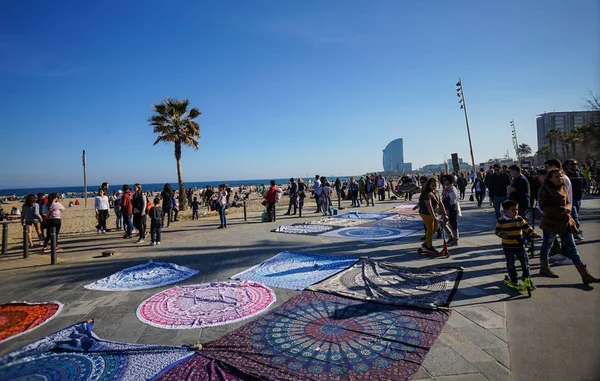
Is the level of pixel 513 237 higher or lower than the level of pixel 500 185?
lower

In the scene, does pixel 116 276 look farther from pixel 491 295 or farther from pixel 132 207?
pixel 491 295

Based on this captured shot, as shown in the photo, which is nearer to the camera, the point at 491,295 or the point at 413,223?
the point at 491,295

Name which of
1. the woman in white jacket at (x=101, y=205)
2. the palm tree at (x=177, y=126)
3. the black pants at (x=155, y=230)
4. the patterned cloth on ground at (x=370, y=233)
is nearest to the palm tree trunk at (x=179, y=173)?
the palm tree at (x=177, y=126)

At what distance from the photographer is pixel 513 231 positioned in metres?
4.10

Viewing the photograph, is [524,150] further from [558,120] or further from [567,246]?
[567,246]

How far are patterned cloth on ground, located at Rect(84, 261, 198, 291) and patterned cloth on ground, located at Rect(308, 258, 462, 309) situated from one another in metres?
2.77

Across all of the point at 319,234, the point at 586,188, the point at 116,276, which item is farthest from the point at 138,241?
the point at 586,188

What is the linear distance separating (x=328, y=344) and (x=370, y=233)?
20.6ft

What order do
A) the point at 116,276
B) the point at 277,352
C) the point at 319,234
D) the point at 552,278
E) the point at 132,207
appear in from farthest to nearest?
the point at 132,207 < the point at 319,234 < the point at 116,276 < the point at 552,278 < the point at 277,352

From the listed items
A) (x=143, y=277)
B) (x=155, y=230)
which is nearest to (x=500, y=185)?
(x=143, y=277)

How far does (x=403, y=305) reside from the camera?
146 inches

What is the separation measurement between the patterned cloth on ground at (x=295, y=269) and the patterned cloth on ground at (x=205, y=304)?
36 cm

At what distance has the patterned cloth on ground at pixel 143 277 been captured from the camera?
517 centimetres

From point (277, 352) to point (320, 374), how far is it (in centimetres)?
52
